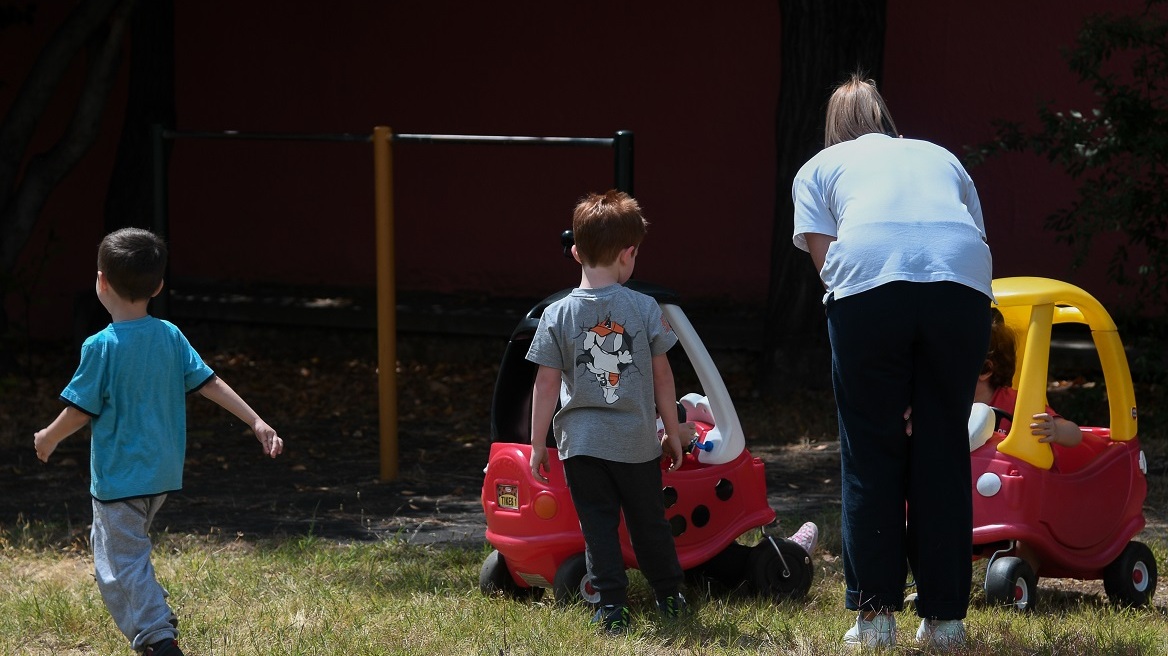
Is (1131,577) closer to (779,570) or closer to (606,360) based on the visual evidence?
(779,570)

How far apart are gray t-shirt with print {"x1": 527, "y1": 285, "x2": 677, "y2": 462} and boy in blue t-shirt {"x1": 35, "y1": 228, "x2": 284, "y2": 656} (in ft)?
2.66

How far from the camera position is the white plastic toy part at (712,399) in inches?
168

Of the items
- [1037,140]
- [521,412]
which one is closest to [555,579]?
[521,412]

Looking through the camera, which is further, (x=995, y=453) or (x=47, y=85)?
(x=47, y=85)

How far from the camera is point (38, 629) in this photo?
4.21m

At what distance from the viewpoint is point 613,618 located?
4.02m

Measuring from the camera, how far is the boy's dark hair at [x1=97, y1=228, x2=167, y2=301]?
3699mm

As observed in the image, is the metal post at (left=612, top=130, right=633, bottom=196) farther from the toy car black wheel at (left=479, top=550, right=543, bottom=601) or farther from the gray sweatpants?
the gray sweatpants

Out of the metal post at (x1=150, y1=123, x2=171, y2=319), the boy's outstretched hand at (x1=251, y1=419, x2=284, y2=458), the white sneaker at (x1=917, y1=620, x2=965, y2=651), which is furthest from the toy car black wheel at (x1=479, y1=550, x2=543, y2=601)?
the metal post at (x1=150, y1=123, x2=171, y2=319)

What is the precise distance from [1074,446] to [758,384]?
15.2 feet

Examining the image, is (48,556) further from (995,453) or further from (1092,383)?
(1092,383)

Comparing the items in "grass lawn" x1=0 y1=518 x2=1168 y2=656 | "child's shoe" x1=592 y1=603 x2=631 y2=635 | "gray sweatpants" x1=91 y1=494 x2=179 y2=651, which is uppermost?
"gray sweatpants" x1=91 y1=494 x2=179 y2=651

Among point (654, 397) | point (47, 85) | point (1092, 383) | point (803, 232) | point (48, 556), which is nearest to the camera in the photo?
point (803, 232)

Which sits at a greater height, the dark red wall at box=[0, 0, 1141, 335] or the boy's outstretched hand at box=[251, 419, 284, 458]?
the dark red wall at box=[0, 0, 1141, 335]
